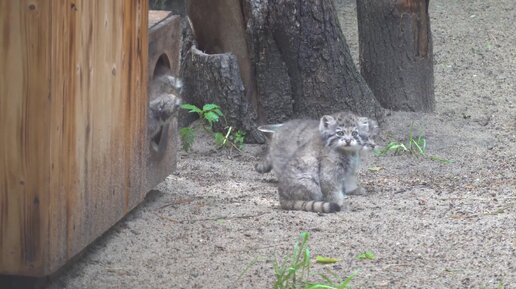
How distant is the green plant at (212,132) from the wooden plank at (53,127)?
2735 mm

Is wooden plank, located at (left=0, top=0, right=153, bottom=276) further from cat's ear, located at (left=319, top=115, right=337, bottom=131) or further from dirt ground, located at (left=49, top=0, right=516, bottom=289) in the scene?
cat's ear, located at (left=319, top=115, right=337, bottom=131)

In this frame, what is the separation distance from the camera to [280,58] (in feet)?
28.2

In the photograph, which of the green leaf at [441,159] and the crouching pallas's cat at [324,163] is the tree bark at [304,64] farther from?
the crouching pallas's cat at [324,163]

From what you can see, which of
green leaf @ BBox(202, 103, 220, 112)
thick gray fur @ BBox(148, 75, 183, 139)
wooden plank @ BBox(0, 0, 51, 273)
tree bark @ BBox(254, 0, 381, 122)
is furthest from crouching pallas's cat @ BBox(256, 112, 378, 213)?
wooden plank @ BBox(0, 0, 51, 273)

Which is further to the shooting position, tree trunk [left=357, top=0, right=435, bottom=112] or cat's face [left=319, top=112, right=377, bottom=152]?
tree trunk [left=357, top=0, right=435, bottom=112]

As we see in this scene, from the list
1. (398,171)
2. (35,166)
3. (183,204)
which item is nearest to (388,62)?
(398,171)

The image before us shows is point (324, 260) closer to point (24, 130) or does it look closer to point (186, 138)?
point (24, 130)

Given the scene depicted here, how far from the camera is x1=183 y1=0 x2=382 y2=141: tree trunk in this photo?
331 inches

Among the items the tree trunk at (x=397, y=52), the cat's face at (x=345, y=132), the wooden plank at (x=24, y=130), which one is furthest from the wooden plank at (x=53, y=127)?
the tree trunk at (x=397, y=52)

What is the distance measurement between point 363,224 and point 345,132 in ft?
3.08

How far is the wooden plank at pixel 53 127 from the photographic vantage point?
4.44 m

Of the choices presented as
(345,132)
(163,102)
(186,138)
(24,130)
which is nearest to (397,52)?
(186,138)

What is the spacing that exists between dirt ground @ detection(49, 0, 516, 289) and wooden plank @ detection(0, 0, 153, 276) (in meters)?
0.49

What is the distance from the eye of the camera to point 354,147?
7.03m
